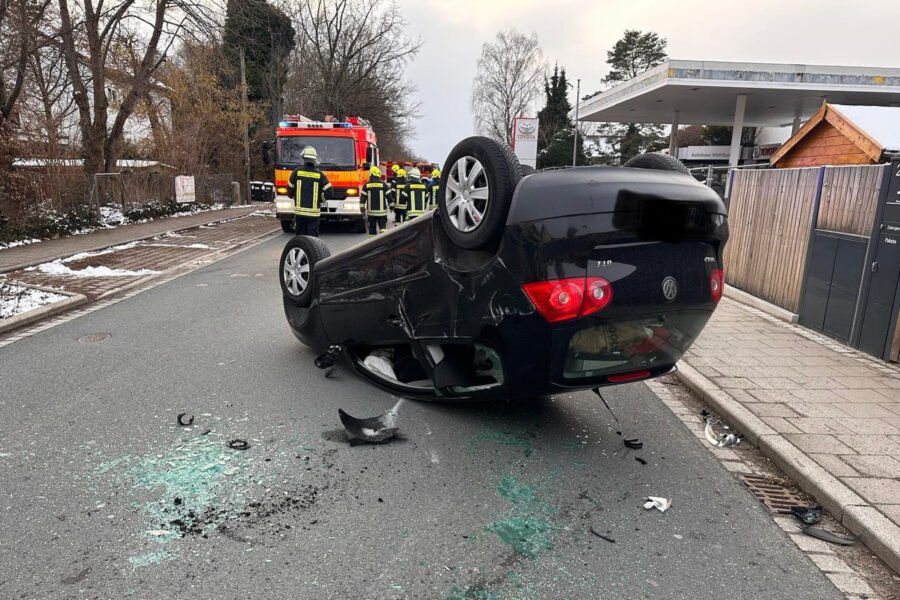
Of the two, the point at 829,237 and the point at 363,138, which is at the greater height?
the point at 363,138

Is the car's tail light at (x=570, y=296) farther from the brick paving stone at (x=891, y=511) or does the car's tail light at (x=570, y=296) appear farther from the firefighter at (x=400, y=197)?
the firefighter at (x=400, y=197)

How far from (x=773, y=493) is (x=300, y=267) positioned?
4.09 meters

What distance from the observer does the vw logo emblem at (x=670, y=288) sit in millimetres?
3236

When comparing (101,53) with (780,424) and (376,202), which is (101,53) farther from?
(780,424)

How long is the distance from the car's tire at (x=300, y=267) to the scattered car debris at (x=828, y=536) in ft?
13.1

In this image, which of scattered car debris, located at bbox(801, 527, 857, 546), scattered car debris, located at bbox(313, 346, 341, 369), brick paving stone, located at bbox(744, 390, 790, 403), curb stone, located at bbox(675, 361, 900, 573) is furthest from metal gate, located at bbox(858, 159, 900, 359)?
scattered car debris, located at bbox(313, 346, 341, 369)

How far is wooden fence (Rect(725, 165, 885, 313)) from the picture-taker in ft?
20.4

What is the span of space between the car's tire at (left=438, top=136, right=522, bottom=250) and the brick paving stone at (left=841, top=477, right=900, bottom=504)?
2.39 metres

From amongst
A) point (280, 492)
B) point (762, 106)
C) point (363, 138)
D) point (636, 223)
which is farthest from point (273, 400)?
point (762, 106)

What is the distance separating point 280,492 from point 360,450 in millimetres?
637

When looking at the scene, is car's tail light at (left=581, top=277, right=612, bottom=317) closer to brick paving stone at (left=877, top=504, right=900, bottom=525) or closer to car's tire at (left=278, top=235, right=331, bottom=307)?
brick paving stone at (left=877, top=504, right=900, bottom=525)

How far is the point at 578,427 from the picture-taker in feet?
13.7

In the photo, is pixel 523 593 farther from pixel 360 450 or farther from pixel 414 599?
pixel 360 450

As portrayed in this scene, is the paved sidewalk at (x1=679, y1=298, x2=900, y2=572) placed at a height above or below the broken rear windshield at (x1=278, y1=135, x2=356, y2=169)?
below
